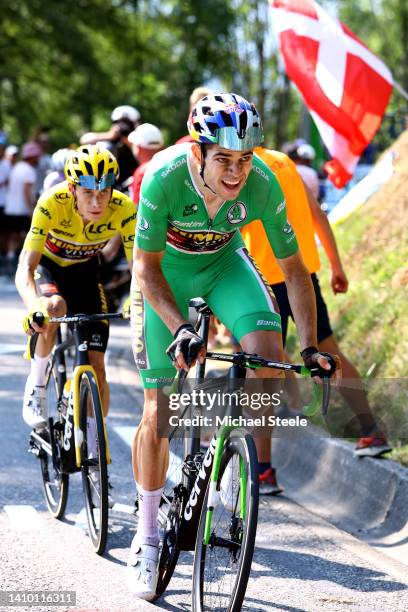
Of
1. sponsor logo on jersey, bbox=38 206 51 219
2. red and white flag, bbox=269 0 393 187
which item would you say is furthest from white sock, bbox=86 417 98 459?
red and white flag, bbox=269 0 393 187

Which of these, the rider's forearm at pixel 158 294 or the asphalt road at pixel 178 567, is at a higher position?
the rider's forearm at pixel 158 294

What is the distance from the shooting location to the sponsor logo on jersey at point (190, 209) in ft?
15.4

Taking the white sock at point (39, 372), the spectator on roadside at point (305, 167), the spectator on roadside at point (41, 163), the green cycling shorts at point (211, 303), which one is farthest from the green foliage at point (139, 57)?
the green cycling shorts at point (211, 303)

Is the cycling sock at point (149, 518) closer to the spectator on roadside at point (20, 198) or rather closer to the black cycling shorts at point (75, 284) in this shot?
the black cycling shorts at point (75, 284)

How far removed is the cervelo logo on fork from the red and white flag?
5266 mm

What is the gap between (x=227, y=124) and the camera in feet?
14.4

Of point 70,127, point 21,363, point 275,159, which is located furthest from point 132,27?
point 275,159

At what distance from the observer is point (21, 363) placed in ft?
35.7

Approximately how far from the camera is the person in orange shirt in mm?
6633

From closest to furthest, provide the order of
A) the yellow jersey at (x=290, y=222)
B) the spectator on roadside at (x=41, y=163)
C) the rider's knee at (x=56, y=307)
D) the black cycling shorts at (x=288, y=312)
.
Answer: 1. the rider's knee at (x=56, y=307)
2. the yellow jersey at (x=290, y=222)
3. the black cycling shorts at (x=288, y=312)
4. the spectator on roadside at (x=41, y=163)

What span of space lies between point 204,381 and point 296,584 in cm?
110

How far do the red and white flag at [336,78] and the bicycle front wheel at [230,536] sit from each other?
544 cm

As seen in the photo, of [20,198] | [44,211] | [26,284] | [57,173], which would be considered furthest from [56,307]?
[20,198]

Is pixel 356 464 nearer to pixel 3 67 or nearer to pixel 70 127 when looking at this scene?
pixel 3 67
